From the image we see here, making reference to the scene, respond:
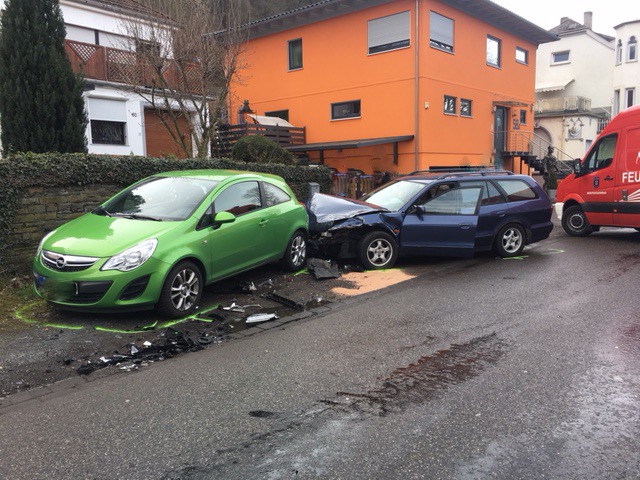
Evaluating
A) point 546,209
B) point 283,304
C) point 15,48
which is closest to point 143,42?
point 15,48

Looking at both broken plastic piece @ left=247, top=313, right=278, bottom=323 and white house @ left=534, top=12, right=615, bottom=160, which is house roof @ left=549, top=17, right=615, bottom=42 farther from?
broken plastic piece @ left=247, top=313, right=278, bottom=323

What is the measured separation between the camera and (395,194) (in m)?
9.76

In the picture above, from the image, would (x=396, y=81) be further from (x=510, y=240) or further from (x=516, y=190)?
→ (x=510, y=240)

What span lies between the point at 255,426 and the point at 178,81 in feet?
41.2

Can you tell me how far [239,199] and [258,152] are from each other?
7323 mm

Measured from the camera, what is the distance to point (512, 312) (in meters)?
6.39

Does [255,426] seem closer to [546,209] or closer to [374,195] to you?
[374,195]

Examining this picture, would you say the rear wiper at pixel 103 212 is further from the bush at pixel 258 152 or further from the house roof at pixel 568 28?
the house roof at pixel 568 28

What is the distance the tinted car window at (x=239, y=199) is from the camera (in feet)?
23.3

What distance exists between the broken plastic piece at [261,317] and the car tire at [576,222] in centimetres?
923

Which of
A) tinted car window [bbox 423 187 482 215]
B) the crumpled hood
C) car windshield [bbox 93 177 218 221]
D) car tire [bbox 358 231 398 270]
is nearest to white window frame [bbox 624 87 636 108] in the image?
tinted car window [bbox 423 187 482 215]

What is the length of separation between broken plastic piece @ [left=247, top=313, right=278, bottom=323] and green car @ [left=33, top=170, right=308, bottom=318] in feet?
2.33

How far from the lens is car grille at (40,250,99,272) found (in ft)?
18.9

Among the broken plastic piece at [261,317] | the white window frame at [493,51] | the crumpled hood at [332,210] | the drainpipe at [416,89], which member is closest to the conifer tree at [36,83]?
the crumpled hood at [332,210]
